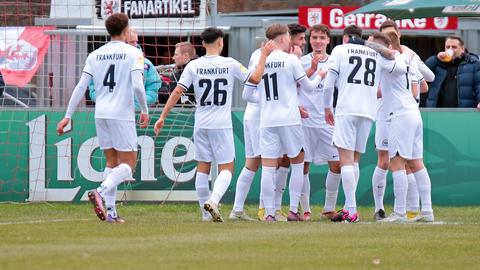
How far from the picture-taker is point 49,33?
20.9m

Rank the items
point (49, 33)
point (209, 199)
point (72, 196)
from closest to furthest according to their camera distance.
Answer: point (209, 199)
point (72, 196)
point (49, 33)

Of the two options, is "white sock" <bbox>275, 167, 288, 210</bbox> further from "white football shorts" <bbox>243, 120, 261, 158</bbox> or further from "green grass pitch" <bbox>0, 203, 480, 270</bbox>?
"green grass pitch" <bbox>0, 203, 480, 270</bbox>

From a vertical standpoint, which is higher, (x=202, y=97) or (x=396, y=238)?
(x=202, y=97)

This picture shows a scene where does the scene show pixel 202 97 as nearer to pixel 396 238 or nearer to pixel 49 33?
pixel 396 238

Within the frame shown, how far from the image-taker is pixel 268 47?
15.0m

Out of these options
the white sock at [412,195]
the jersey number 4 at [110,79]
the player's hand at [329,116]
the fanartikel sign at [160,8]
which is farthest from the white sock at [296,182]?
the fanartikel sign at [160,8]

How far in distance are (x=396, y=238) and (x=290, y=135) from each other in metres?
2.96

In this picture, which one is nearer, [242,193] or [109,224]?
[109,224]

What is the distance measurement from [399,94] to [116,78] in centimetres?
314

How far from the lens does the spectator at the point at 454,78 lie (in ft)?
63.8

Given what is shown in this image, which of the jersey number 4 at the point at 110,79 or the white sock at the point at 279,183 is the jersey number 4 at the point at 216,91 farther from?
the white sock at the point at 279,183

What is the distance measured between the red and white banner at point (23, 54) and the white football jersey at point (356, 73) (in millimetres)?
7276

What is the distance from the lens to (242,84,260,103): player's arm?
15.2 meters

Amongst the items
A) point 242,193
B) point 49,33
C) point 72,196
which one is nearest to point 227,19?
point 49,33
